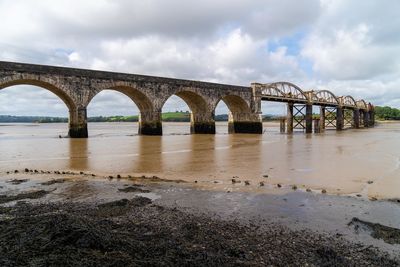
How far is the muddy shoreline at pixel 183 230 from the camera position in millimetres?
3764

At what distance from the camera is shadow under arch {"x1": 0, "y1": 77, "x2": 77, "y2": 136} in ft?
80.6

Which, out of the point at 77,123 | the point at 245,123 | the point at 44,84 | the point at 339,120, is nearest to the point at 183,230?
the point at 44,84

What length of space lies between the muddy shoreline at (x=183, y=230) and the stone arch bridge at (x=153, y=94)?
20785 mm

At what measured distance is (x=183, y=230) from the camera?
4805mm

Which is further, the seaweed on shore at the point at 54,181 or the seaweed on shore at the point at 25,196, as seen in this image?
the seaweed on shore at the point at 54,181

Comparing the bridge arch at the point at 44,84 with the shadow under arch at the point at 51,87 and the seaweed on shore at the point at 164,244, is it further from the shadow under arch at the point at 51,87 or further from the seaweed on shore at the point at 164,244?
the seaweed on shore at the point at 164,244

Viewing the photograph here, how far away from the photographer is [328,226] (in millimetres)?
5137

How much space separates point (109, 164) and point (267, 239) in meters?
9.33

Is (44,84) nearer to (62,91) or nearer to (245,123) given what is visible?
(62,91)

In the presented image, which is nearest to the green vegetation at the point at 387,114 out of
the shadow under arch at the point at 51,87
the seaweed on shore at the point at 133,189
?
the shadow under arch at the point at 51,87

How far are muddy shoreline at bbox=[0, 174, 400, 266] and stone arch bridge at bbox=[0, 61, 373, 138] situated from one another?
20785 millimetres

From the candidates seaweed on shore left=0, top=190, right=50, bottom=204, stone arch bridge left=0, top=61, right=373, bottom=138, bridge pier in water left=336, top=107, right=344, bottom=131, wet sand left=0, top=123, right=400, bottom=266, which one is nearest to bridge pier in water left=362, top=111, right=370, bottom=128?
bridge pier in water left=336, top=107, right=344, bottom=131

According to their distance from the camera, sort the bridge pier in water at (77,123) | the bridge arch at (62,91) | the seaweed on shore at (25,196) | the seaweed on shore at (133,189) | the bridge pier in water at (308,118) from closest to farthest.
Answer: the seaweed on shore at (25,196) < the seaweed on shore at (133,189) < the bridge arch at (62,91) < the bridge pier in water at (77,123) < the bridge pier in water at (308,118)

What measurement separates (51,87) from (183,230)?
25868mm
